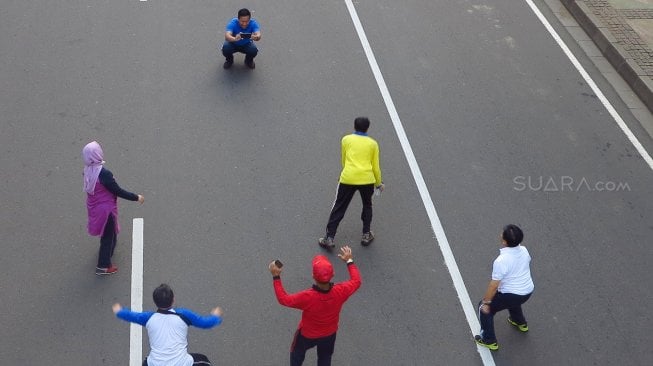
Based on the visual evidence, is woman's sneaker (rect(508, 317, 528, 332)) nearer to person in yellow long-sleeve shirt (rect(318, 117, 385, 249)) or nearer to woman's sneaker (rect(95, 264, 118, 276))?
person in yellow long-sleeve shirt (rect(318, 117, 385, 249))

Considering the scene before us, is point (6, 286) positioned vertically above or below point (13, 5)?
below

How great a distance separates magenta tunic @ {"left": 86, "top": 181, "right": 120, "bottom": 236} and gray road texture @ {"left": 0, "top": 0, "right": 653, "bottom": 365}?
0.61 metres

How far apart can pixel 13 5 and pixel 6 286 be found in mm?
6204

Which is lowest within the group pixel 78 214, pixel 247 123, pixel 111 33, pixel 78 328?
pixel 78 328

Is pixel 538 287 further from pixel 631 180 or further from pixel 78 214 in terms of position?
pixel 78 214

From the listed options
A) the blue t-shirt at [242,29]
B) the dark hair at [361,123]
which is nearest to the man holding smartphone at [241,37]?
the blue t-shirt at [242,29]

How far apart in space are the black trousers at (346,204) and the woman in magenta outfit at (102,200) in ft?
6.81

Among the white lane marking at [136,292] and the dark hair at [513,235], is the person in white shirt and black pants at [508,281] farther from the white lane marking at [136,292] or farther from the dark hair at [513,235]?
the white lane marking at [136,292]

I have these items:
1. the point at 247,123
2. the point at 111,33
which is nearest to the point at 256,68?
the point at 247,123

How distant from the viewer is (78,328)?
738cm

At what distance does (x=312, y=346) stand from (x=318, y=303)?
0.60 meters

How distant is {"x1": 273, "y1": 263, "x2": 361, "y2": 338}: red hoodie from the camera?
6090 millimetres

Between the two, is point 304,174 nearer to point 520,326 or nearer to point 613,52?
point 520,326

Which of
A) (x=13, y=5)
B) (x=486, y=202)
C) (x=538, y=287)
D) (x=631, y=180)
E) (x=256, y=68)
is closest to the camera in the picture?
(x=538, y=287)
